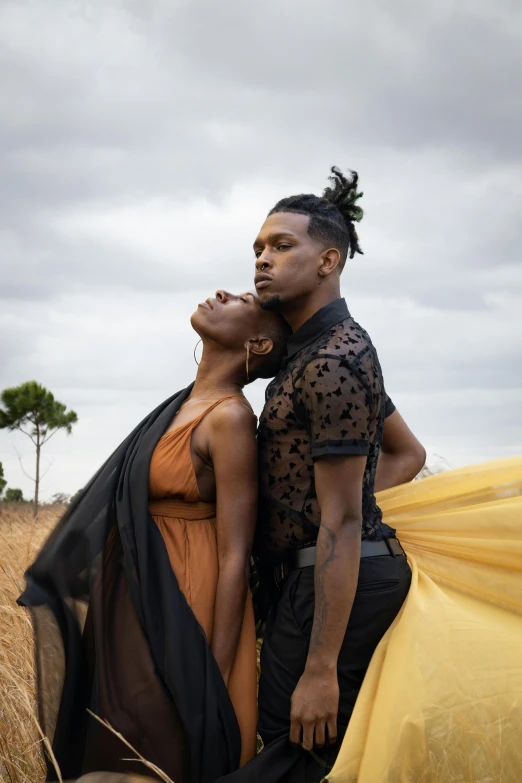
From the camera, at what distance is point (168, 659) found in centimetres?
263

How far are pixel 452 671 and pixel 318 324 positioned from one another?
1169 millimetres

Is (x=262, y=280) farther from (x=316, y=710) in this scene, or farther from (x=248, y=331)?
(x=316, y=710)

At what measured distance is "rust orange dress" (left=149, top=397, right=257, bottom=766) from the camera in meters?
2.77

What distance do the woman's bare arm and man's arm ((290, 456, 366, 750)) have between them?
0.31m

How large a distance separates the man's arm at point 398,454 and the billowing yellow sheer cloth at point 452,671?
0.54 metres

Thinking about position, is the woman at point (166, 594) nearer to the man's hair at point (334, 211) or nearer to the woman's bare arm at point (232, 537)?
the woman's bare arm at point (232, 537)

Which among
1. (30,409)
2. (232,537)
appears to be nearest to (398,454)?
(232,537)

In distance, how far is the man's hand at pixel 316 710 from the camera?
243cm

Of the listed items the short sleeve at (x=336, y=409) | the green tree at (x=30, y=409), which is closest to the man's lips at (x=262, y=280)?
the short sleeve at (x=336, y=409)

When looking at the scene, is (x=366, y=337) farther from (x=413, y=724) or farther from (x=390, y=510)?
(x=413, y=724)

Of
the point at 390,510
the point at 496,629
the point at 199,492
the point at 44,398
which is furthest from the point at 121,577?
the point at 44,398

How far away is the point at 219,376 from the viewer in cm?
314

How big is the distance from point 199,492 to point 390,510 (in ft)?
2.44

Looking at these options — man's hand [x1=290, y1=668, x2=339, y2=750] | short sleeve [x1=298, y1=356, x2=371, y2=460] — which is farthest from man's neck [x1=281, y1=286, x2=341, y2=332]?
man's hand [x1=290, y1=668, x2=339, y2=750]
